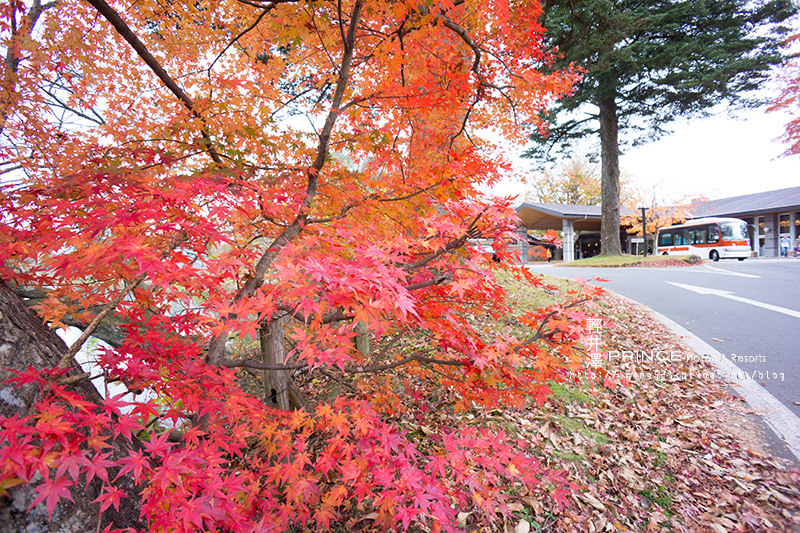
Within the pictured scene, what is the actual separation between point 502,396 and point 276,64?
4358 mm

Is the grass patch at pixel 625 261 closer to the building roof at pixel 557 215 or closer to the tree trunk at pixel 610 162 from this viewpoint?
the tree trunk at pixel 610 162

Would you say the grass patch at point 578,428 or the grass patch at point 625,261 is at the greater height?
the grass patch at point 625,261

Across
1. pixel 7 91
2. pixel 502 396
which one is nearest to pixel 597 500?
pixel 502 396

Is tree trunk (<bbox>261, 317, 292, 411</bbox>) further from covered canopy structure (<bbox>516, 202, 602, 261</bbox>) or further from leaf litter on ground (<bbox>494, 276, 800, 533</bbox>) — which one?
covered canopy structure (<bbox>516, 202, 602, 261</bbox>)

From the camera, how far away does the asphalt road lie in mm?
3799

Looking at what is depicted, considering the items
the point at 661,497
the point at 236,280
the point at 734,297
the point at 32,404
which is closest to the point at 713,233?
the point at 734,297

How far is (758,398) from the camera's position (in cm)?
336

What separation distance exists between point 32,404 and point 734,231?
2778cm

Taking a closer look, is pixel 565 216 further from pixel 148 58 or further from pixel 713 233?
pixel 148 58

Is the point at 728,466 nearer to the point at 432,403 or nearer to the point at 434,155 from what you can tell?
the point at 432,403

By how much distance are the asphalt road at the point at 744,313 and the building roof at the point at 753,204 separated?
51.8 ft

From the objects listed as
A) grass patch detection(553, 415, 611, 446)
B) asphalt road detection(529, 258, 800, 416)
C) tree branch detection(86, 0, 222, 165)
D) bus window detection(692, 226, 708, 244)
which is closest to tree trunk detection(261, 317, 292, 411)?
tree branch detection(86, 0, 222, 165)

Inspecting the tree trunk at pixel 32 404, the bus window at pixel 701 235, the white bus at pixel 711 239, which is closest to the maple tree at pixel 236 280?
the tree trunk at pixel 32 404

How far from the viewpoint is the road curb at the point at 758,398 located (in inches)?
110
